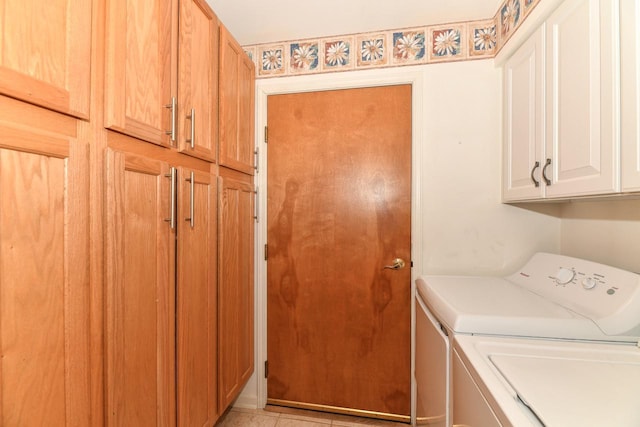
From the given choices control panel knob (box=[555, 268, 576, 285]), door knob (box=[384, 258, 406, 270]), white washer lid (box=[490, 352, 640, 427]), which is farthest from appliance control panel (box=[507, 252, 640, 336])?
door knob (box=[384, 258, 406, 270])

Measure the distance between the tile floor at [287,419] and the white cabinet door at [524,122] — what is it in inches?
59.2

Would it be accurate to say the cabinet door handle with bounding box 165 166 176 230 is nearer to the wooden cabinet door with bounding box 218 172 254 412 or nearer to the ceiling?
the wooden cabinet door with bounding box 218 172 254 412

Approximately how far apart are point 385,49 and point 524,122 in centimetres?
87

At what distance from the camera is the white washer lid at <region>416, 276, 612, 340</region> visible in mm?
986

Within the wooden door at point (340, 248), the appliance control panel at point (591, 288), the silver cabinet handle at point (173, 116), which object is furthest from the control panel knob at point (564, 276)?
the silver cabinet handle at point (173, 116)

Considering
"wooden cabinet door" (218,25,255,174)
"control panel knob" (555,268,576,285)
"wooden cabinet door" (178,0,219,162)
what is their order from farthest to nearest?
"wooden cabinet door" (218,25,255,174) → "control panel knob" (555,268,576,285) → "wooden cabinet door" (178,0,219,162)

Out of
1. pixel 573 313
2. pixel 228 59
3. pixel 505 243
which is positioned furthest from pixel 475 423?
pixel 228 59

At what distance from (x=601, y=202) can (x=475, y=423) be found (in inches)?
48.2

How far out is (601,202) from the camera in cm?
136

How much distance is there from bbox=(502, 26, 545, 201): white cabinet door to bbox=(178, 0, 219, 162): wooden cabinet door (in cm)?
141

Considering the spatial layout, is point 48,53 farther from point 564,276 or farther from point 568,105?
point 564,276

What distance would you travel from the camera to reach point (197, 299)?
122 centimetres

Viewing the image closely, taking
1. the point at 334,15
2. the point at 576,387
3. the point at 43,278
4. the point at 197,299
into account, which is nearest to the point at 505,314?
the point at 576,387

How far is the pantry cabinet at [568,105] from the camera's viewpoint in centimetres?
89
